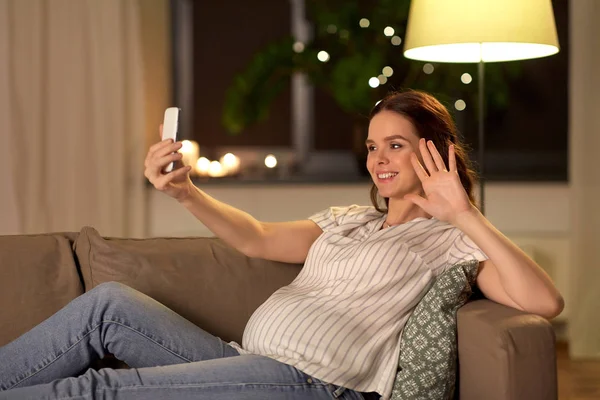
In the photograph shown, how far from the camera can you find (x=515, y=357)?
1.74 m

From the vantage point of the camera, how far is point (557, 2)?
14.6ft

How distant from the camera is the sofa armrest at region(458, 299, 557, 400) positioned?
174 centimetres

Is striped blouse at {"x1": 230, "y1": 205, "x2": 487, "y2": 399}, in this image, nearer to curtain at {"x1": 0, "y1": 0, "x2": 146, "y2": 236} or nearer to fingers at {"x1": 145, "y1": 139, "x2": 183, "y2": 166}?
fingers at {"x1": 145, "y1": 139, "x2": 183, "y2": 166}

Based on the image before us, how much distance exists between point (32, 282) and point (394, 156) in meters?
0.94

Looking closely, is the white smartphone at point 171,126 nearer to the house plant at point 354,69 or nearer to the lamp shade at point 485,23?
→ the lamp shade at point 485,23

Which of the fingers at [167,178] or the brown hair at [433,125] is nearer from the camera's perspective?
the fingers at [167,178]

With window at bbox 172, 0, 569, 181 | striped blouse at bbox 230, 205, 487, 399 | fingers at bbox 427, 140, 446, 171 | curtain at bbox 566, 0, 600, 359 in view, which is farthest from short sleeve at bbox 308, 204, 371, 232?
window at bbox 172, 0, 569, 181

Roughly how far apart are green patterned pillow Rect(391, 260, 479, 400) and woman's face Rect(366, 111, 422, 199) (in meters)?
0.30

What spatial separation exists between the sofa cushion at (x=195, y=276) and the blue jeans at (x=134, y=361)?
0.15 m

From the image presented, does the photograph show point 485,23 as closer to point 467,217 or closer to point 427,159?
point 427,159

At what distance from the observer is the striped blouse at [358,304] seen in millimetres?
1915

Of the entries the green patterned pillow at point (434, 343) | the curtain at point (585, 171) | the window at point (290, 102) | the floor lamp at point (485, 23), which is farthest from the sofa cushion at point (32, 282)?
the curtain at point (585, 171)

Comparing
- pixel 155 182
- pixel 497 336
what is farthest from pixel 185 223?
pixel 497 336

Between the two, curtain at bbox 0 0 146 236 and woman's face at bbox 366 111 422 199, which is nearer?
woman's face at bbox 366 111 422 199
